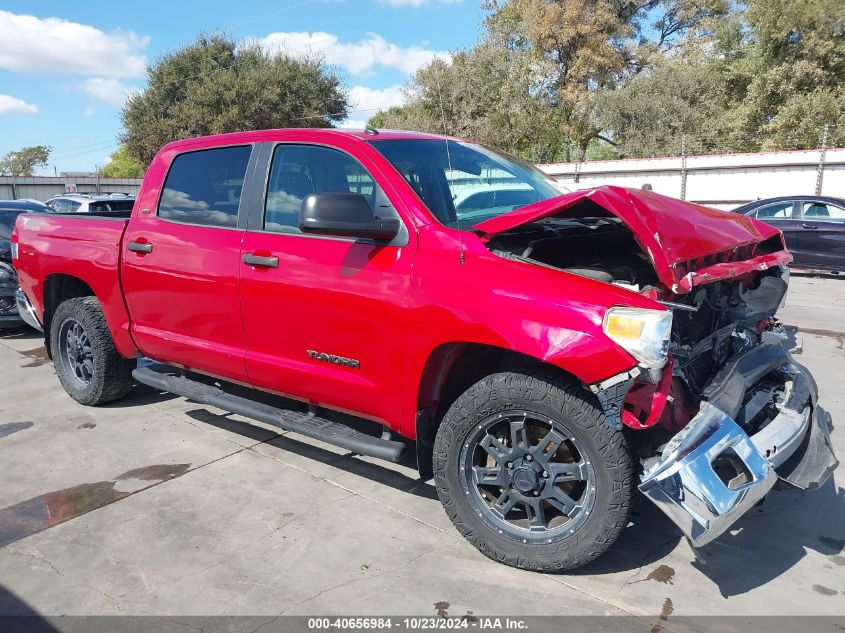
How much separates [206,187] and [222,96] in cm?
3077

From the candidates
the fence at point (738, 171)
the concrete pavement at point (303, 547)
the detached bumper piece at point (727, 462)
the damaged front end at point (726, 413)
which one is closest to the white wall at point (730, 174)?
the fence at point (738, 171)

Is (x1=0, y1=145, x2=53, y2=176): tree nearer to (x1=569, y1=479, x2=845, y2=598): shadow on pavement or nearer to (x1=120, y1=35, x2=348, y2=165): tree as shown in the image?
(x1=120, y1=35, x2=348, y2=165): tree

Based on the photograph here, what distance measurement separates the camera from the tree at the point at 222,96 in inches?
1264

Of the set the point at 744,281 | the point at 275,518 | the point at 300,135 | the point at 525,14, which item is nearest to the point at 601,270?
the point at 744,281

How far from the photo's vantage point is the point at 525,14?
1243 inches

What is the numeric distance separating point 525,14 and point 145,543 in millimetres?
32870

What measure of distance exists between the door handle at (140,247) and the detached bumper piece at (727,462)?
335 cm

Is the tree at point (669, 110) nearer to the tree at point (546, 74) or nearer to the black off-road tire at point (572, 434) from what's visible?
the tree at point (546, 74)

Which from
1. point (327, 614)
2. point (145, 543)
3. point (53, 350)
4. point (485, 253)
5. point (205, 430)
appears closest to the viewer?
point (327, 614)

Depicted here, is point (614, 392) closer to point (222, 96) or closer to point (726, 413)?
point (726, 413)

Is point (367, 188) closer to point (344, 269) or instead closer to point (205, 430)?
point (344, 269)

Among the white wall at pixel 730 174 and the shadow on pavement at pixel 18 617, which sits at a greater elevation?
the white wall at pixel 730 174

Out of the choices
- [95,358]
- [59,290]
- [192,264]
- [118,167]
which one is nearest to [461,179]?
[192,264]

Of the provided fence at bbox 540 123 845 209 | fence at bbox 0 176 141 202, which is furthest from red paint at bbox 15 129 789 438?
fence at bbox 0 176 141 202
